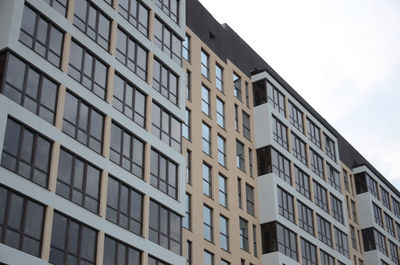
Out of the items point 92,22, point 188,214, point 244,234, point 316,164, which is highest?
point 316,164

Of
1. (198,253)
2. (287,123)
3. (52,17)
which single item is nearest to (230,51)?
(287,123)

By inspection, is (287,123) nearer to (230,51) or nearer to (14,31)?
(230,51)

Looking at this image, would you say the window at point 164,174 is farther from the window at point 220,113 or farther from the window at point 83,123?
the window at point 220,113

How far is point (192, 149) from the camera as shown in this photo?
1794 inches

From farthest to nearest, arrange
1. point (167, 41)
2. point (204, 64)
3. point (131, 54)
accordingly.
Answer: point (204, 64) → point (167, 41) → point (131, 54)

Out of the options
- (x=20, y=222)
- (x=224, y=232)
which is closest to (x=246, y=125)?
(x=224, y=232)

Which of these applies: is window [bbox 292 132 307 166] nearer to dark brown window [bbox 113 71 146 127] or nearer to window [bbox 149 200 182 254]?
window [bbox 149 200 182 254]

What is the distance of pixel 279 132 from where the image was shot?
5522 centimetres

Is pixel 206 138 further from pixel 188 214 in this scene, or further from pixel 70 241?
pixel 70 241

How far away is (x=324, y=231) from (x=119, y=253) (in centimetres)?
2681

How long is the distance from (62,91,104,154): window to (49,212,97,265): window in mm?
4364

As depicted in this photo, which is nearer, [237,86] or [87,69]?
[87,69]

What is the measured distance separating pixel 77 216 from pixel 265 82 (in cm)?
2682

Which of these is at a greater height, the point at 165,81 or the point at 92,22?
the point at 92,22
